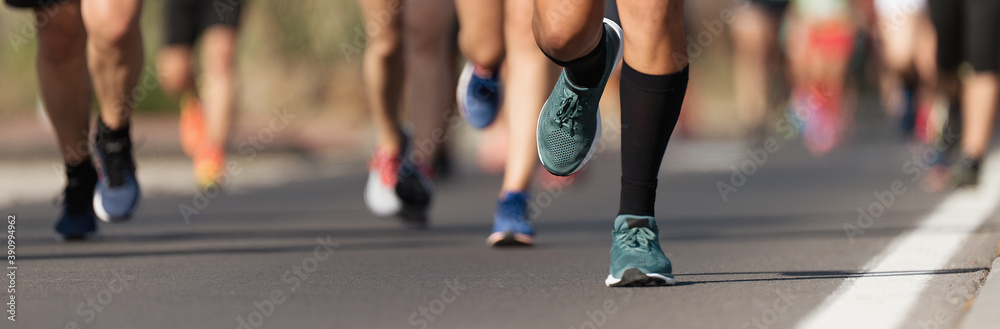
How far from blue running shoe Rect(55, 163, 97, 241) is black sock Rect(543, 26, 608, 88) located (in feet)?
7.53

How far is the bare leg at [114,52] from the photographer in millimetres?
5875

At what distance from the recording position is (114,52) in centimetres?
595

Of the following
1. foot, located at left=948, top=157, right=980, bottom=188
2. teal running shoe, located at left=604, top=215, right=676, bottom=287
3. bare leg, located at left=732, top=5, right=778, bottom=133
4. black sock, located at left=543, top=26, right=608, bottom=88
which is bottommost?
bare leg, located at left=732, top=5, right=778, bottom=133

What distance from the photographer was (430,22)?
6.57 m

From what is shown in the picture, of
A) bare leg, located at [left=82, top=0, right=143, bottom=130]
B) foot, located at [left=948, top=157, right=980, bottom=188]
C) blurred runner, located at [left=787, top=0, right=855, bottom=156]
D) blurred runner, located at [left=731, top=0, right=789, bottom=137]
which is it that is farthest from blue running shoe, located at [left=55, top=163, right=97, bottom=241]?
blurred runner, located at [left=731, top=0, right=789, bottom=137]

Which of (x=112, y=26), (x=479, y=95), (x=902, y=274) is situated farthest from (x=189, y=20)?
(x=902, y=274)

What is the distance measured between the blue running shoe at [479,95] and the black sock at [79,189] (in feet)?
5.37

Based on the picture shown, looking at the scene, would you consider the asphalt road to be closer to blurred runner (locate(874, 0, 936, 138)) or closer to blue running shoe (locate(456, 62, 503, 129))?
blue running shoe (locate(456, 62, 503, 129))

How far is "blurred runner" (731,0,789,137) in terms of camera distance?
1427cm

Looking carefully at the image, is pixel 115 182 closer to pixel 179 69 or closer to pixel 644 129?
pixel 644 129

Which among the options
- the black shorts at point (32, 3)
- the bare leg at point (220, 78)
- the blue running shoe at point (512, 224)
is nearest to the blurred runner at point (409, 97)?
the blue running shoe at point (512, 224)

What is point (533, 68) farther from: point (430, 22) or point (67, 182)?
point (67, 182)

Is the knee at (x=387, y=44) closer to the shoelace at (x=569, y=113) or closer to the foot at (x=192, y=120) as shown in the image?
the shoelace at (x=569, y=113)

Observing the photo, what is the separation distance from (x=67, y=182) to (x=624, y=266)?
2.53m
